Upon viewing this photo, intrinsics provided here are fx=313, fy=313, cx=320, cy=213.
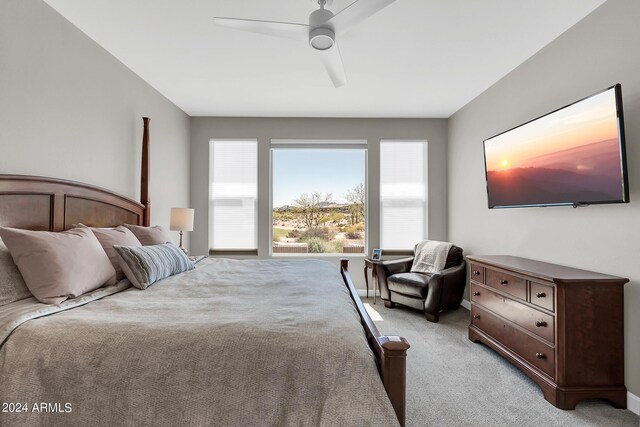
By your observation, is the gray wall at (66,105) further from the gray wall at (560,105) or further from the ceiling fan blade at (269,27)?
the gray wall at (560,105)

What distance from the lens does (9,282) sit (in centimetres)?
158

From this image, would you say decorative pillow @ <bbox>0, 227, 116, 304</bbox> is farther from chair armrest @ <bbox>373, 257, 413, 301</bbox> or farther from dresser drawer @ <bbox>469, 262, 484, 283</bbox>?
chair armrest @ <bbox>373, 257, 413, 301</bbox>

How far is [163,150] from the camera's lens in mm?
3885

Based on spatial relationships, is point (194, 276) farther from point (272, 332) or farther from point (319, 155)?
point (319, 155)

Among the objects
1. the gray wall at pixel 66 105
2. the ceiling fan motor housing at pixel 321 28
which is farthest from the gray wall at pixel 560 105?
the gray wall at pixel 66 105

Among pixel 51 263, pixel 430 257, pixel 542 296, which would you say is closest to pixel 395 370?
pixel 542 296

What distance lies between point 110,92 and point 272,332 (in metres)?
2.91

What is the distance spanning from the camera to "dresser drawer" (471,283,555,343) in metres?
2.11

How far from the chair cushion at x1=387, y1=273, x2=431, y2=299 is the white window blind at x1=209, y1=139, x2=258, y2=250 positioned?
214 cm

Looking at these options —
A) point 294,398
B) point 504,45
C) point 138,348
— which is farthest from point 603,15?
point 138,348

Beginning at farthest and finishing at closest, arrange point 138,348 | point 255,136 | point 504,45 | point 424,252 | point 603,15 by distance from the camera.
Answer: point 255,136 → point 424,252 → point 504,45 → point 603,15 → point 138,348

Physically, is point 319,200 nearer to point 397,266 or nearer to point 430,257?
point 397,266

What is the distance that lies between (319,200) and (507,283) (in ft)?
9.71

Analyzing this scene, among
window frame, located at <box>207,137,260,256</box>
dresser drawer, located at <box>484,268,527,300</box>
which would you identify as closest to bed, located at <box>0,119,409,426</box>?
dresser drawer, located at <box>484,268,527,300</box>
